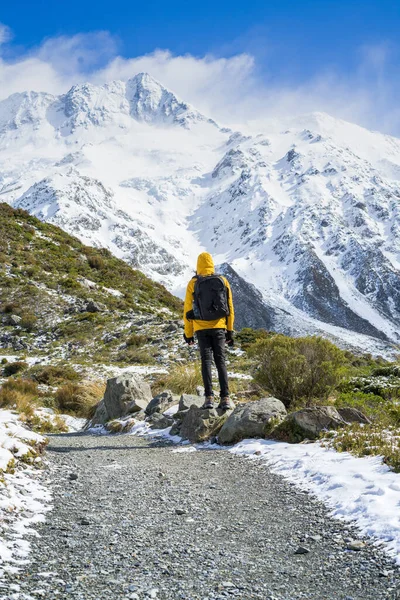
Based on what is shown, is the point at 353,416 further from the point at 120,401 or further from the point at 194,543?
the point at 120,401

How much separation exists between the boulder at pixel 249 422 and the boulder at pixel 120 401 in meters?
3.98

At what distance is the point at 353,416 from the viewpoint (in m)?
7.50

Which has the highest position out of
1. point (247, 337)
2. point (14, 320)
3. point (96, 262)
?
point (96, 262)

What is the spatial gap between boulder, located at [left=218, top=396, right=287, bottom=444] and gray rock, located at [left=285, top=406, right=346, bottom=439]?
486 millimetres

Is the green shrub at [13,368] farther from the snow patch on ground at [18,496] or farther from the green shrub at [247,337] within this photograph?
the snow patch on ground at [18,496]

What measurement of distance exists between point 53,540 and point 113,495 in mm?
1389

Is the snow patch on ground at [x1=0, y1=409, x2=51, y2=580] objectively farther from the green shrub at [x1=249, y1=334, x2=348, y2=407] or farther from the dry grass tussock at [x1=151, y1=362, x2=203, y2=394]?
the dry grass tussock at [x1=151, y1=362, x2=203, y2=394]

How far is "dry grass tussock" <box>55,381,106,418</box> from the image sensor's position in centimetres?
1375

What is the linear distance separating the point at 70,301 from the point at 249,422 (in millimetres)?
19179

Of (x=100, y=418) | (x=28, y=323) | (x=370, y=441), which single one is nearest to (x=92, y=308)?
(x=28, y=323)

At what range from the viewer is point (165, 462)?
680 cm

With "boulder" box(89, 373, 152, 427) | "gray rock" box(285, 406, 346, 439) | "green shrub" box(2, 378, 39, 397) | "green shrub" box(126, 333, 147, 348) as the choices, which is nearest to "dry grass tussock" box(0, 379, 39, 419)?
"green shrub" box(2, 378, 39, 397)

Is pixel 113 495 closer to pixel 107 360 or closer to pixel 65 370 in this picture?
pixel 65 370

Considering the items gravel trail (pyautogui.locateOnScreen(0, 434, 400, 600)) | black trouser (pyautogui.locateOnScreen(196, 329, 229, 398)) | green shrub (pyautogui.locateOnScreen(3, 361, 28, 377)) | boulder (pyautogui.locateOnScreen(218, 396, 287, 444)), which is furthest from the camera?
green shrub (pyautogui.locateOnScreen(3, 361, 28, 377))
